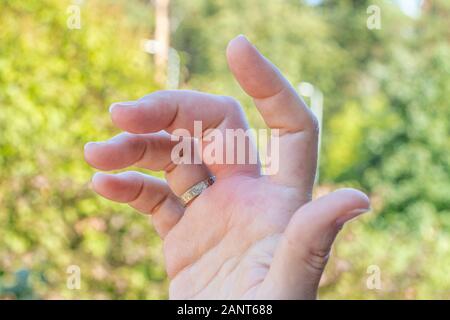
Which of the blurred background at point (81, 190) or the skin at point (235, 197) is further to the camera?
the blurred background at point (81, 190)

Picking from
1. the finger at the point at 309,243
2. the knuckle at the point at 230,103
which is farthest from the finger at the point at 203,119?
the finger at the point at 309,243

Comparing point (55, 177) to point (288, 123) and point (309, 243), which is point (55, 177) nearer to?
point (288, 123)

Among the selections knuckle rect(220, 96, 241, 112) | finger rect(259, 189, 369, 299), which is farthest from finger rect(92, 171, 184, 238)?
finger rect(259, 189, 369, 299)

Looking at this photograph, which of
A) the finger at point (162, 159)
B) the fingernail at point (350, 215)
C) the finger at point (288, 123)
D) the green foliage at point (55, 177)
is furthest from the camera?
the green foliage at point (55, 177)

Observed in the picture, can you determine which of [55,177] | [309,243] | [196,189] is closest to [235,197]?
[196,189]

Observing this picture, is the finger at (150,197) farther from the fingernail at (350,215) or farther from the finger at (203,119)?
the fingernail at (350,215)
